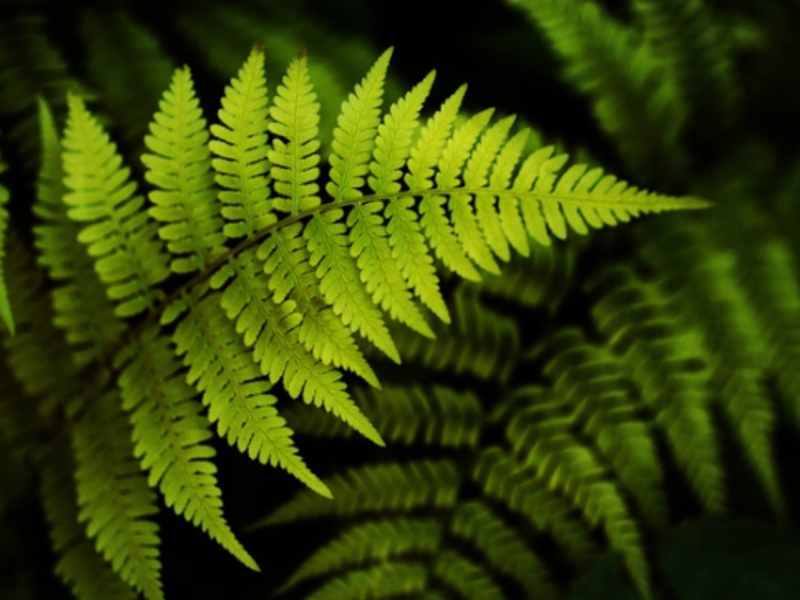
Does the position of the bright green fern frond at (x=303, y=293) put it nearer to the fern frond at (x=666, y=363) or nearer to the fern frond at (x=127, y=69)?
the fern frond at (x=127, y=69)

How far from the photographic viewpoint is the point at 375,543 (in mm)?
1921

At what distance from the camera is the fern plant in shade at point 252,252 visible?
53.8 inches

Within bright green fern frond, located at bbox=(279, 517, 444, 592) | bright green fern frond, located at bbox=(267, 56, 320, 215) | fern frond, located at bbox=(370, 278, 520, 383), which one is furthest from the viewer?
fern frond, located at bbox=(370, 278, 520, 383)

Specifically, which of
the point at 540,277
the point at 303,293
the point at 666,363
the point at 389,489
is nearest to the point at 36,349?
the point at 303,293

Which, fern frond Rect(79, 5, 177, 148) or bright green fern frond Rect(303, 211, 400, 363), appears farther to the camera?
fern frond Rect(79, 5, 177, 148)

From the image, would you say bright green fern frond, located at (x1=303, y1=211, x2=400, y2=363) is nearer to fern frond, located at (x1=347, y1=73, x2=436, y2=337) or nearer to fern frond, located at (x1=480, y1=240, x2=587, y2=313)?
fern frond, located at (x1=347, y1=73, x2=436, y2=337)

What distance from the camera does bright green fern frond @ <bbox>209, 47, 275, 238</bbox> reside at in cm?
135

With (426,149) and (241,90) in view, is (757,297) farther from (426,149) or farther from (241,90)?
(241,90)

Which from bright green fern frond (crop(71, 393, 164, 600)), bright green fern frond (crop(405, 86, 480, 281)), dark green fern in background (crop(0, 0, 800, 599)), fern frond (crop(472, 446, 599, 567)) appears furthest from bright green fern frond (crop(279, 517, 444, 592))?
bright green fern frond (crop(405, 86, 480, 281))

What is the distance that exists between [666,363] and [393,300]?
1014 millimetres

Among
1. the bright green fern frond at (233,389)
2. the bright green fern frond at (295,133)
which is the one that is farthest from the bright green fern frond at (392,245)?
the bright green fern frond at (233,389)

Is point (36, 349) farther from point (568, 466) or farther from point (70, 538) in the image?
point (568, 466)

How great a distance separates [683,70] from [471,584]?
5.32ft

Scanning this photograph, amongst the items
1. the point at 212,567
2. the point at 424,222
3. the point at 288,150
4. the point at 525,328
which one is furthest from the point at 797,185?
the point at 212,567
